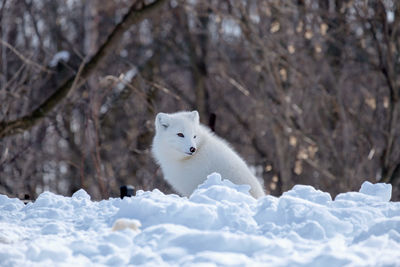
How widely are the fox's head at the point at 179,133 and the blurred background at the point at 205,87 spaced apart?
1868mm

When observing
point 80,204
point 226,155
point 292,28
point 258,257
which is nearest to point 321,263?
point 258,257

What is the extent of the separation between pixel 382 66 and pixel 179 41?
32.5 feet

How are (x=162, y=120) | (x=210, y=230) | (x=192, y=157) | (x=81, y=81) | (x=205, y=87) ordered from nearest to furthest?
1. (x=210, y=230)
2. (x=192, y=157)
3. (x=162, y=120)
4. (x=81, y=81)
5. (x=205, y=87)

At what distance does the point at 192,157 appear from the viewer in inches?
273

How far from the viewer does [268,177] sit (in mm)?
18266

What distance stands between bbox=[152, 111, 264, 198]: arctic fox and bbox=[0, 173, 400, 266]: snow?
120 cm

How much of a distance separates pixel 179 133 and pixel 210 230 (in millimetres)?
2729

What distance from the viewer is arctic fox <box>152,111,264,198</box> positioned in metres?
6.70

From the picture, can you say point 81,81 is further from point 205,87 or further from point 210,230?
point 205,87

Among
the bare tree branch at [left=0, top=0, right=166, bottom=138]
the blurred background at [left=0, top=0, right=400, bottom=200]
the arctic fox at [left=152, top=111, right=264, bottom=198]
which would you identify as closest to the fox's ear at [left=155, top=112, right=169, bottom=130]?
the arctic fox at [left=152, top=111, right=264, bottom=198]

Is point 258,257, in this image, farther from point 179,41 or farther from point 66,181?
point 179,41

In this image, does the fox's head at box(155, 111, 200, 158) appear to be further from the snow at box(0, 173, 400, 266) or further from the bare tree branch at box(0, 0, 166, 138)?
the bare tree branch at box(0, 0, 166, 138)

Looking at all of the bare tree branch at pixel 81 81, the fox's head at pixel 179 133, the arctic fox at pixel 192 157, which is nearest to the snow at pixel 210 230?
the arctic fox at pixel 192 157

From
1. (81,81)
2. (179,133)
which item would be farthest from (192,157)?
(81,81)
